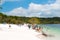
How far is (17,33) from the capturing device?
2666 millimetres

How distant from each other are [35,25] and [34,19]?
0.13m

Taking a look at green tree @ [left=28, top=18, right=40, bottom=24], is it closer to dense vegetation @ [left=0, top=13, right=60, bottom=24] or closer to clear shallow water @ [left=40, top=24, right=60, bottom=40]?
dense vegetation @ [left=0, top=13, right=60, bottom=24]

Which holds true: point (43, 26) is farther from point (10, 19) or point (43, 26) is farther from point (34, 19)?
point (10, 19)

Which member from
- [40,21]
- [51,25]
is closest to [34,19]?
[40,21]

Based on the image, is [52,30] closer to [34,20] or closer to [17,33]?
[34,20]

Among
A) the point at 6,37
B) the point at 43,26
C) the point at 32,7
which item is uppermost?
the point at 32,7

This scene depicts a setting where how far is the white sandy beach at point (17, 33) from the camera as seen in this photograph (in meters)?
2.62

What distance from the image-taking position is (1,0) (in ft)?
8.78

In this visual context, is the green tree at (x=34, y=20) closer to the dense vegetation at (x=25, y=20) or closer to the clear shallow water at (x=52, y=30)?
the dense vegetation at (x=25, y=20)

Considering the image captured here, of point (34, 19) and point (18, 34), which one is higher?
point (34, 19)

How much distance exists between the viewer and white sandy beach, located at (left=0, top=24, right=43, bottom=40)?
2.62 meters

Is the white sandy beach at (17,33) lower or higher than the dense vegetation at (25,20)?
lower

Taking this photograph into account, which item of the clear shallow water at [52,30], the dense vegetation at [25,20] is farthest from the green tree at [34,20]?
the clear shallow water at [52,30]

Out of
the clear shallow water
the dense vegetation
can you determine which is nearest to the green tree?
the dense vegetation
